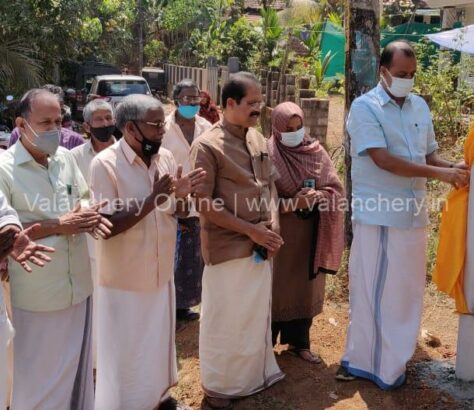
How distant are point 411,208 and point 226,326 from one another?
3.99 feet

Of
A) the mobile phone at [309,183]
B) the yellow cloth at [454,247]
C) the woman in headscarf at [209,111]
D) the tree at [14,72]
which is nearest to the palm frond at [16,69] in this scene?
the tree at [14,72]

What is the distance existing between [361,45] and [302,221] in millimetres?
1755

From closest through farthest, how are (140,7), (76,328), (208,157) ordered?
(76,328) → (208,157) → (140,7)

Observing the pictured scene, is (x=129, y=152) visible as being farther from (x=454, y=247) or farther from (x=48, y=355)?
(x=454, y=247)

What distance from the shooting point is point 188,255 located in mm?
4621

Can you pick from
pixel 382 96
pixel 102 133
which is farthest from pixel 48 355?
pixel 382 96

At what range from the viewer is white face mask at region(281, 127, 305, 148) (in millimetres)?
3547

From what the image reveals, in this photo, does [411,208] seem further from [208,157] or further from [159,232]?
[159,232]

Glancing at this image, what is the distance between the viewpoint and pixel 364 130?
10.8ft

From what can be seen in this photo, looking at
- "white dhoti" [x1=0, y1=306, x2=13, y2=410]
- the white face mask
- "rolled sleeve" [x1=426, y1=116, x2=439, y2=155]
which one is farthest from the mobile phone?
"white dhoti" [x1=0, y1=306, x2=13, y2=410]

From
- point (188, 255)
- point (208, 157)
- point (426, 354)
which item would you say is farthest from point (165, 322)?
point (426, 354)

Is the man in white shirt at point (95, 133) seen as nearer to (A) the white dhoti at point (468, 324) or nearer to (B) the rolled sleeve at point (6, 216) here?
(B) the rolled sleeve at point (6, 216)

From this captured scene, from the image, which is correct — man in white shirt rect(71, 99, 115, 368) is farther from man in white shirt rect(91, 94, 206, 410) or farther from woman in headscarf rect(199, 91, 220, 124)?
woman in headscarf rect(199, 91, 220, 124)

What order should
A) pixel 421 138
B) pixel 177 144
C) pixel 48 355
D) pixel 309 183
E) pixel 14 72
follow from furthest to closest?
pixel 14 72
pixel 177 144
pixel 309 183
pixel 421 138
pixel 48 355
